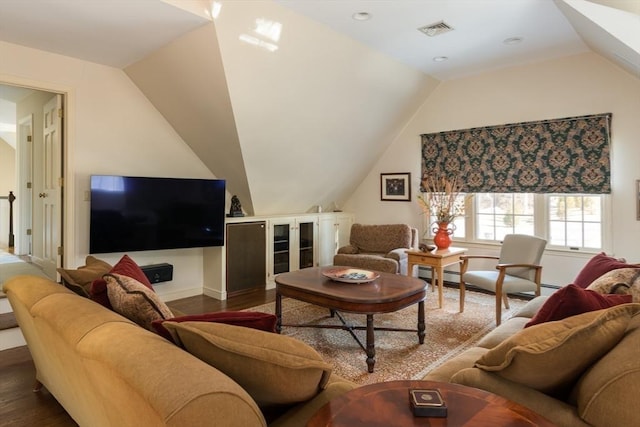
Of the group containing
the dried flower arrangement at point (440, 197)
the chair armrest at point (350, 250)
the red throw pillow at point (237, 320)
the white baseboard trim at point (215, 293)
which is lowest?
the white baseboard trim at point (215, 293)

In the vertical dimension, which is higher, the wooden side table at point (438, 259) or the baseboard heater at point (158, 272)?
the wooden side table at point (438, 259)

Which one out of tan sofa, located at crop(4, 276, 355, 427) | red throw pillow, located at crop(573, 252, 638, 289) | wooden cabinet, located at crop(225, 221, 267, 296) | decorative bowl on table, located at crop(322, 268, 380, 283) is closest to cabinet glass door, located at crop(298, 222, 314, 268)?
wooden cabinet, located at crop(225, 221, 267, 296)

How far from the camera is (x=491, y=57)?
441 centimetres

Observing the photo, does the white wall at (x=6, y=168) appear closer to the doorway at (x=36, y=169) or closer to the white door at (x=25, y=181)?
the doorway at (x=36, y=169)

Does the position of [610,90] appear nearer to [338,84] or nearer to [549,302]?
[338,84]

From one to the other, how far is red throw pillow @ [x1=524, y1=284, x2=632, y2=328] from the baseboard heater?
3.83 meters

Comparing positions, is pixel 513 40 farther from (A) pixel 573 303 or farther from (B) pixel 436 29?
(A) pixel 573 303

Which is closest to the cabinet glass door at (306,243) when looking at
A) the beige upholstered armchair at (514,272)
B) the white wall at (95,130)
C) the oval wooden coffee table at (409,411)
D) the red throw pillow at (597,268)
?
the white wall at (95,130)

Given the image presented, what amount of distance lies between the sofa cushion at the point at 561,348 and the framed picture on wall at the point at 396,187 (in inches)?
177

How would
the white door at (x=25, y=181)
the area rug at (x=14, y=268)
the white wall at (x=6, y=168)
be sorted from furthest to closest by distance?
the white wall at (x=6, y=168) → the white door at (x=25, y=181) → the area rug at (x=14, y=268)

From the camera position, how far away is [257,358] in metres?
1.18

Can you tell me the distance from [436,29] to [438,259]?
2.29m

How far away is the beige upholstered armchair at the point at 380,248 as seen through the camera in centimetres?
471

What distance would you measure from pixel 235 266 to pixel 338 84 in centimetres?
248
